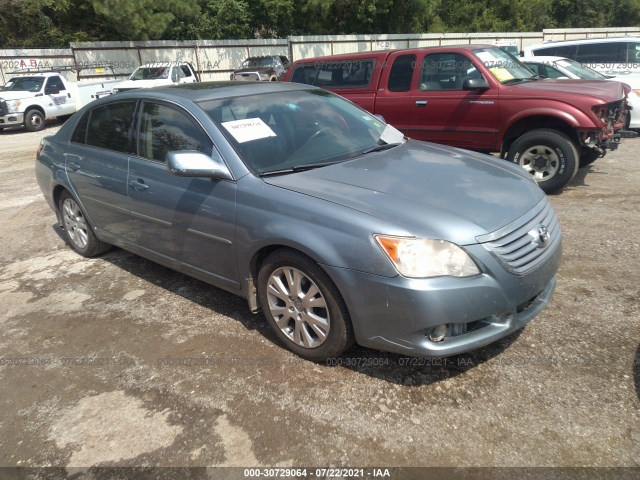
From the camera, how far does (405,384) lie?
297cm

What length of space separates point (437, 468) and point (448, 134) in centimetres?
543

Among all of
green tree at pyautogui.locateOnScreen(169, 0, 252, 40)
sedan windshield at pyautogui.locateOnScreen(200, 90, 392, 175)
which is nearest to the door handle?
sedan windshield at pyautogui.locateOnScreen(200, 90, 392, 175)

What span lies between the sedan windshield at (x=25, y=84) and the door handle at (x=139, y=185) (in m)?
14.7

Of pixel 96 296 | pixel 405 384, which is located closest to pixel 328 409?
pixel 405 384

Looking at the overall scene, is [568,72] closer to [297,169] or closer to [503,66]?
[503,66]

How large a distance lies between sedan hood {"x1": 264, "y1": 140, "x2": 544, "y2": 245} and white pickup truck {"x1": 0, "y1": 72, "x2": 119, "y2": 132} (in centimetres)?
1555

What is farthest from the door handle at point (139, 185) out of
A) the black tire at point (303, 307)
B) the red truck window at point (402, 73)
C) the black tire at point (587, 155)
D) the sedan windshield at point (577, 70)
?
the sedan windshield at point (577, 70)

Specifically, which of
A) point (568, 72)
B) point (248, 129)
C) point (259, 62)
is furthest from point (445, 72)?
point (259, 62)

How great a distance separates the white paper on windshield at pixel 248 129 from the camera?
349 cm

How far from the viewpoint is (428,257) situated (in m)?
2.63

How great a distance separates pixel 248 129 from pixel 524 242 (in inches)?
77.2

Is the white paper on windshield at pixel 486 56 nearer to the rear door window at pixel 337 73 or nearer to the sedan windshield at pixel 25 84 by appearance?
the rear door window at pixel 337 73

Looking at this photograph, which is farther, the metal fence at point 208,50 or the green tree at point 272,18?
the green tree at point 272,18

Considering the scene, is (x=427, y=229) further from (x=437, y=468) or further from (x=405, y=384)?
(x=437, y=468)
